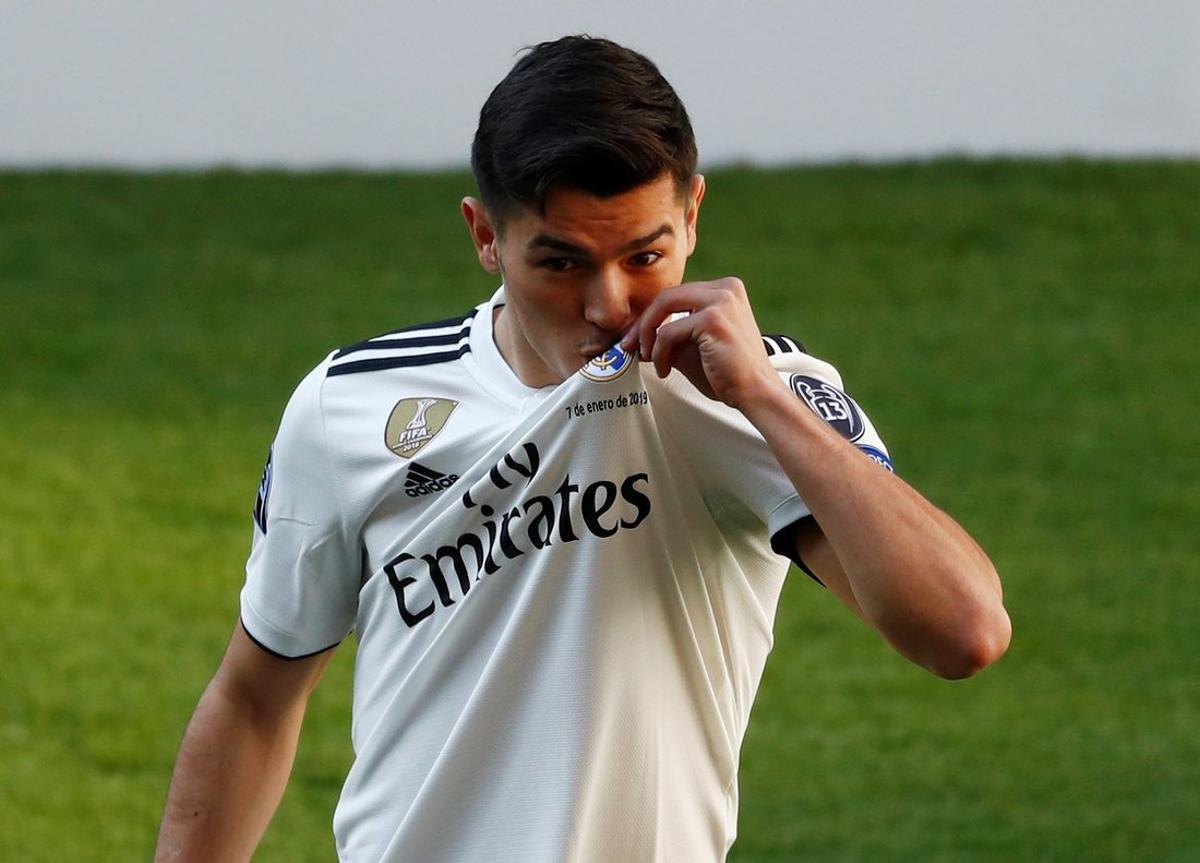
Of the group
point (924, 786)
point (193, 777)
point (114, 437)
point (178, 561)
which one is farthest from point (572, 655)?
point (114, 437)

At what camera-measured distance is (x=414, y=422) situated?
2.30 metres

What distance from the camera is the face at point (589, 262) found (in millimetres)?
2084

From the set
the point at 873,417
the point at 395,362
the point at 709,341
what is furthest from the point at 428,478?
the point at 873,417

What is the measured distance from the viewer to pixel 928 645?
6.40 ft

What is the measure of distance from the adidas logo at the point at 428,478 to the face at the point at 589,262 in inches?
7.4

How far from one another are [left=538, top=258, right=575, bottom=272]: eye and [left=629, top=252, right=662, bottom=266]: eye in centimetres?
7

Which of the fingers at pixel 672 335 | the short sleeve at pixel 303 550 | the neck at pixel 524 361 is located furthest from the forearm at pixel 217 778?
the fingers at pixel 672 335

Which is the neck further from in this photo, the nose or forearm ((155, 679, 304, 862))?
forearm ((155, 679, 304, 862))

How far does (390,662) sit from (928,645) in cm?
66

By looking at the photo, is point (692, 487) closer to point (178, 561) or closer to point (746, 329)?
point (746, 329)

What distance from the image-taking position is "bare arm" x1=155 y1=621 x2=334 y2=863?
8.01 feet

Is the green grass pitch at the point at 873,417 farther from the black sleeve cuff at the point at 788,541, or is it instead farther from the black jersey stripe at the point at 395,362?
the black sleeve cuff at the point at 788,541

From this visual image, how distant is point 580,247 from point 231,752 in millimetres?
813

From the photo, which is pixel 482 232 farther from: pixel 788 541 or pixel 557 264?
pixel 788 541
